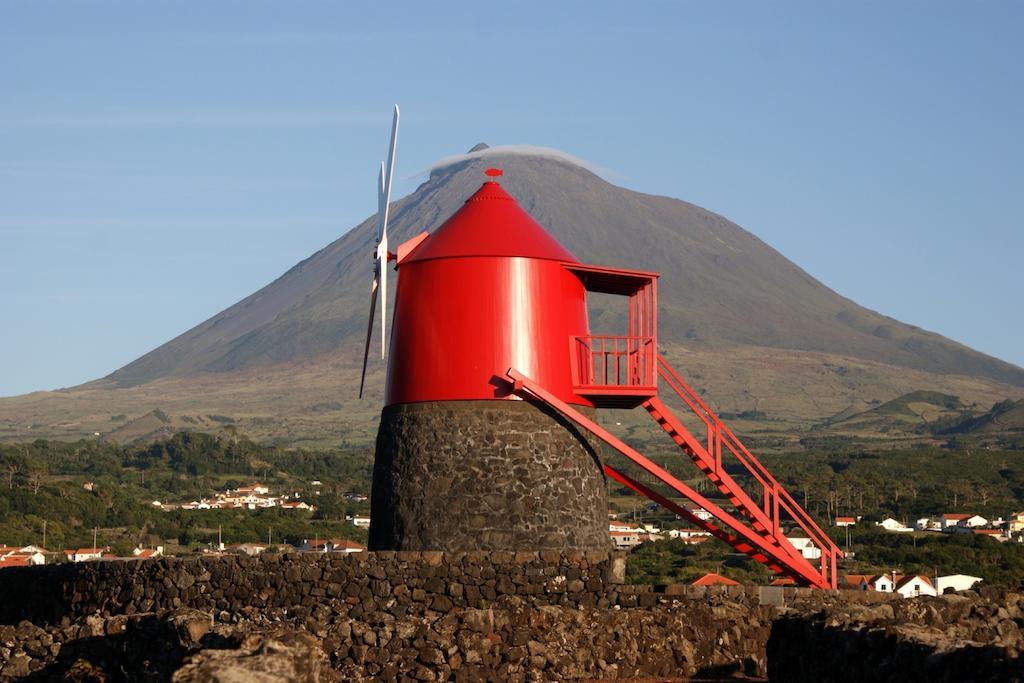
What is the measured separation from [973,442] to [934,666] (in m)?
185

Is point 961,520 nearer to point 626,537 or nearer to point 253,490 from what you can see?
point 626,537

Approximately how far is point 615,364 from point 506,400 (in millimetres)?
1841

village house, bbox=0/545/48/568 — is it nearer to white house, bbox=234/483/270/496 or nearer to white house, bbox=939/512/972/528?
white house, bbox=939/512/972/528

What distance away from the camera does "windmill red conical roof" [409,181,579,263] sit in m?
22.5

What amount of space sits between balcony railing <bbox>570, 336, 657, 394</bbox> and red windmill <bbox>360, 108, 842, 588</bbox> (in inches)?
0.9

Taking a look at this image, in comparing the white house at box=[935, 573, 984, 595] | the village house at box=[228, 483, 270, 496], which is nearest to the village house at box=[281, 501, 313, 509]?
the village house at box=[228, 483, 270, 496]

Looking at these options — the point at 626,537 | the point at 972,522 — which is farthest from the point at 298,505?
the point at 972,522

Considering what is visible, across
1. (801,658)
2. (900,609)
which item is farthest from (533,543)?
(801,658)

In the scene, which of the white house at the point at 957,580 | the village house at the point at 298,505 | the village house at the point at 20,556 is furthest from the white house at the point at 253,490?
the white house at the point at 957,580

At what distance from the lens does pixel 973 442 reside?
624ft

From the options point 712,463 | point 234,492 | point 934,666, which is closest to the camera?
point 934,666

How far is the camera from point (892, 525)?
89.1m

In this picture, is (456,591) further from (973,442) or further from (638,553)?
(973,442)

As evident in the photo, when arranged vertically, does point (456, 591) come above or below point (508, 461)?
below
